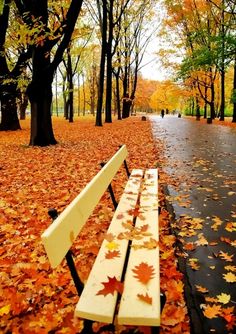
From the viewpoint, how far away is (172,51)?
1319 inches

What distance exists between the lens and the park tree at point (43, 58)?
11.5 metres

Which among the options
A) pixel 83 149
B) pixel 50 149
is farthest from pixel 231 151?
pixel 50 149

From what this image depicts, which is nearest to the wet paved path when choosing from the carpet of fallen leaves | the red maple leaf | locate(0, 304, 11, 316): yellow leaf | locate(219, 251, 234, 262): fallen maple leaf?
locate(219, 251, 234, 262): fallen maple leaf

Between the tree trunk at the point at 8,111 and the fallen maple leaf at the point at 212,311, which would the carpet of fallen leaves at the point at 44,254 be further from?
the tree trunk at the point at 8,111

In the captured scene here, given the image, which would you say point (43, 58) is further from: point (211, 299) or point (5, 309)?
point (211, 299)

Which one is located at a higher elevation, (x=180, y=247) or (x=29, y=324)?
(x=180, y=247)

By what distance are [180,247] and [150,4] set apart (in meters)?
31.1

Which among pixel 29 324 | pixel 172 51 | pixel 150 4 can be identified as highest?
pixel 150 4

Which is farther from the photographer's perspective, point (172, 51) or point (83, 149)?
point (172, 51)

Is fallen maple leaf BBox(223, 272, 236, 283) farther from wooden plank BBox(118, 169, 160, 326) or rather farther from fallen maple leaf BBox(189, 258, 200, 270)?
wooden plank BBox(118, 169, 160, 326)

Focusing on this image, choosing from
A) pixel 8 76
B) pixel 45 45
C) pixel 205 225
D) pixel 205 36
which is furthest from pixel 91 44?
pixel 205 225

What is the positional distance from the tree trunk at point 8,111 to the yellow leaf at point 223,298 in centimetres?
2035

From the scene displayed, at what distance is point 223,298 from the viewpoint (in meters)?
2.98

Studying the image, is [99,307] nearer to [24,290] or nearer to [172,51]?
[24,290]
